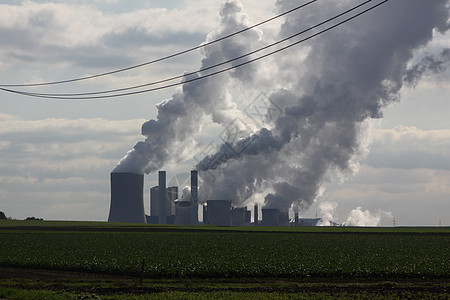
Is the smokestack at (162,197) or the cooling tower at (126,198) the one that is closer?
the cooling tower at (126,198)

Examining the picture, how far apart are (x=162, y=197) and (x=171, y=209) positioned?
1664 cm

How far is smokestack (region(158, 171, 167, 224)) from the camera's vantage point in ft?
517

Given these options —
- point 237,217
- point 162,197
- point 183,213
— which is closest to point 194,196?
point 183,213

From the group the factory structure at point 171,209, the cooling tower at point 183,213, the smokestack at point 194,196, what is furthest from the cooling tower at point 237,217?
the cooling tower at point 183,213

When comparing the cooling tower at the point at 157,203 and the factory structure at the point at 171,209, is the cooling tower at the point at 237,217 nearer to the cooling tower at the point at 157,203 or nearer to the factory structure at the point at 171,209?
the factory structure at the point at 171,209

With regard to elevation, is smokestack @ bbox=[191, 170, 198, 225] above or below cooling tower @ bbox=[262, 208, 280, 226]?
above

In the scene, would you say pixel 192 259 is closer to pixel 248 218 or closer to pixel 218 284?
pixel 218 284

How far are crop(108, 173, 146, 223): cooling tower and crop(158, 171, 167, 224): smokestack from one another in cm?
4381

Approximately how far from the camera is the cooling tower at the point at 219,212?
454 feet

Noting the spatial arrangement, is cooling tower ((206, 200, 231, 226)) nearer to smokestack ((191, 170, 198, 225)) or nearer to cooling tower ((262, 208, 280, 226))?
smokestack ((191, 170, 198, 225))

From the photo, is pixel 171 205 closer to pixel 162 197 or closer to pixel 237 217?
pixel 162 197

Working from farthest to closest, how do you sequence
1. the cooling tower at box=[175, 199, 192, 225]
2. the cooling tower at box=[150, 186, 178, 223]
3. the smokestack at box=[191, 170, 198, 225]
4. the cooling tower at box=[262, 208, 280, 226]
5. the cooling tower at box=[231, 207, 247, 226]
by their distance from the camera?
the cooling tower at box=[150, 186, 178, 223], the cooling tower at box=[262, 208, 280, 226], the cooling tower at box=[175, 199, 192, 225], the cooling tower at box=[231, 207, 247, 226], the smokestack at box=[191, 170, 198, 225]

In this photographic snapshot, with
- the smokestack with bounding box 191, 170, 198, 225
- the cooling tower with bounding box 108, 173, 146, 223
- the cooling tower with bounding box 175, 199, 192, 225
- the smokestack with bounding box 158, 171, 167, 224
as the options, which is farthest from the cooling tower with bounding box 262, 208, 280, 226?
the cooling tower with bounding box 108, 173, 146, 223

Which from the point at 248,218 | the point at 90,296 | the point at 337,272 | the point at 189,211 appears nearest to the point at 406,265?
the point at 337,272
